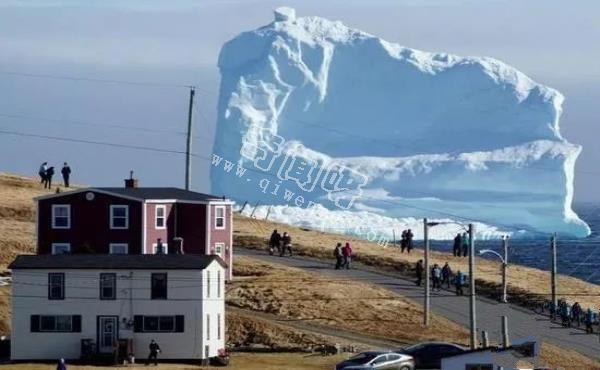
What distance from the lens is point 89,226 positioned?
233 feet

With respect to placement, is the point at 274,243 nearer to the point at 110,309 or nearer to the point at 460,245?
the point at 460,245

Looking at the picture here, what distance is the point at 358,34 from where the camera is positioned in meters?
168

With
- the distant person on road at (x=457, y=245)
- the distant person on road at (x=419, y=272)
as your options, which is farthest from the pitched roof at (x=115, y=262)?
the distant person on road at (x=457, y=245)

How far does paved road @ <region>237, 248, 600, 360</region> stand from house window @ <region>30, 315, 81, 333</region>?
1841cm

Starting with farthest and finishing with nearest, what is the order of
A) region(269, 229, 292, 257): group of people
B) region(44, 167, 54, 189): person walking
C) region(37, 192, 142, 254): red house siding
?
region(44, 167, 54, 189): person walking, region(269, 229, 292, 257): group of people, region(37, 192, 142, 254): red house siding

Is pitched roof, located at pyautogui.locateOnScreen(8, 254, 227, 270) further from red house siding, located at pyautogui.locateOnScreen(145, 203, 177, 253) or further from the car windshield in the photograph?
red house siding, located at pyautogui.locateOnScreen(145, 203, 177, 253)

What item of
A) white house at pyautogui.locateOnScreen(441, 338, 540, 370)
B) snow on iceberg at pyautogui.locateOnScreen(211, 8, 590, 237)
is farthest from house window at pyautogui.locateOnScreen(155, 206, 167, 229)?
snow on iceberg at pyautogui.locateOnScreen(211, 8, 590, 237)

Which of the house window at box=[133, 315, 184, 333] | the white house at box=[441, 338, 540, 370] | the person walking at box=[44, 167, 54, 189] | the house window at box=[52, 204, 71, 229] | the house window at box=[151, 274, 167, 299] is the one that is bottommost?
the white house at box=[441, 338, 540, 370]

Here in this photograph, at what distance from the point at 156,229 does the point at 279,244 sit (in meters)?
17.8

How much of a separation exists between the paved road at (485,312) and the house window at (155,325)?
15051mm

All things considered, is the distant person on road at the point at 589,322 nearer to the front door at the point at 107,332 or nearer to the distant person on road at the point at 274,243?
the distant person on road at the point at 274,243

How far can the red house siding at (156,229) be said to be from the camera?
71938mm

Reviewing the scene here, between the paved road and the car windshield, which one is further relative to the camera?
the paved road

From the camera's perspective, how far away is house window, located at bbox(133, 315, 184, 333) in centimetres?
6059
